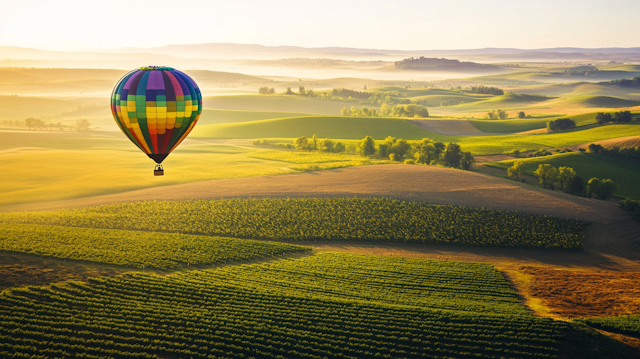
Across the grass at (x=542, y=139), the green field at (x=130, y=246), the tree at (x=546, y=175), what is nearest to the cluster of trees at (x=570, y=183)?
the tree at (x=546, y=175)

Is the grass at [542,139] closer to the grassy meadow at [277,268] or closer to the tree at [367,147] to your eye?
the grassy meadow at [277,268]

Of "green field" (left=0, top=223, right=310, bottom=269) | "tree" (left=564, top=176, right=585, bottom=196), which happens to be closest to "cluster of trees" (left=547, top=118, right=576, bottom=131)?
"tree" (left=564, top=176, right=585, bottom=196)

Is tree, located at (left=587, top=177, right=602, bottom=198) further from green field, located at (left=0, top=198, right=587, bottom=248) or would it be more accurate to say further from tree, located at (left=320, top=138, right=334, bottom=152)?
tree, located at (left=320, top=138, right=334, bottom=152)

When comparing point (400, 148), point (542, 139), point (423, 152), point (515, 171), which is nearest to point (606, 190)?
point (515, 171)

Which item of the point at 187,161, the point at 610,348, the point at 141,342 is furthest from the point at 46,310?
the point at 187,161

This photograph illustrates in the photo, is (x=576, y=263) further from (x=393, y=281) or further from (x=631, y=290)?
(x=393, y=281)
